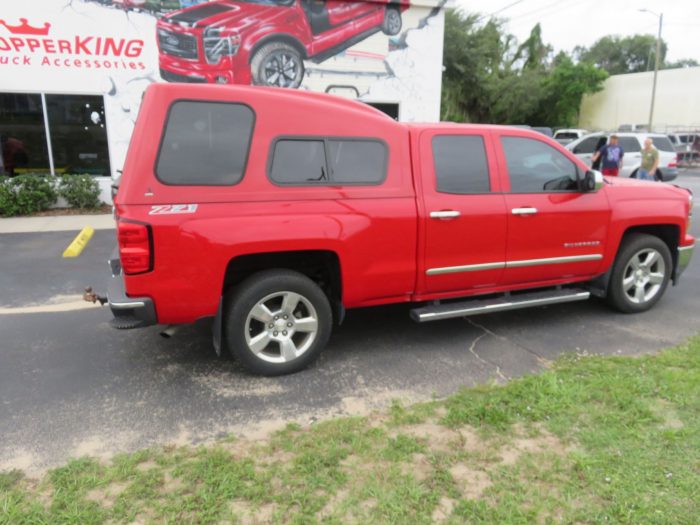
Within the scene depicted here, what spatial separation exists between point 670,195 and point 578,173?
1163 millimetres

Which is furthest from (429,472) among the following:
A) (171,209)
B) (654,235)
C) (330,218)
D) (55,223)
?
(55,223)

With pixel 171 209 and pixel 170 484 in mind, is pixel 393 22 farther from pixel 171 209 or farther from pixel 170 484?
pixel 170 484

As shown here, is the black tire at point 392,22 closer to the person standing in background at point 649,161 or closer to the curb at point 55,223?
the person standing in background at point 649,161

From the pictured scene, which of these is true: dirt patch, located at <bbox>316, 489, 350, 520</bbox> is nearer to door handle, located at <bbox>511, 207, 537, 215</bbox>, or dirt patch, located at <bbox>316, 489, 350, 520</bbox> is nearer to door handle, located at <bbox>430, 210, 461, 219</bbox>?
door handle, located at <bbox>430, 210, 461, 219</bbox>

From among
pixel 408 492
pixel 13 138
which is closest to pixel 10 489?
pixel 408 492

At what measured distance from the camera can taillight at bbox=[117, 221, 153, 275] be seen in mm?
3320

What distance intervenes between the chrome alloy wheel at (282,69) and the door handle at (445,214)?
368 inches

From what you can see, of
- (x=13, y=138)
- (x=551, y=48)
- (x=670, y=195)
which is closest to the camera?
(x=670, y=195)

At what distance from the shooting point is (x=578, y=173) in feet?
15.9

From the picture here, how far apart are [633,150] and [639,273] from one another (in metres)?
13.1

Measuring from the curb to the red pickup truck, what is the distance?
261 inches

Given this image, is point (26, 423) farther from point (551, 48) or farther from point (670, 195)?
point (551, 48)

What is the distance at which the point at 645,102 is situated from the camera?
3694 cm

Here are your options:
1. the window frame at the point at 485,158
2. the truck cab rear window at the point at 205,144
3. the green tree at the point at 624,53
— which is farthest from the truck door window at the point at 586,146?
the green tree at the point at 624,53
